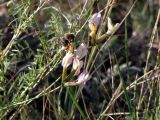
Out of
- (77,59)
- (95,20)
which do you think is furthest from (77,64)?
(95,20)

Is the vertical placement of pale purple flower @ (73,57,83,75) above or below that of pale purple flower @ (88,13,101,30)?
below

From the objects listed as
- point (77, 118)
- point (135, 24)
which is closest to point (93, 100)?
point (77, 118)

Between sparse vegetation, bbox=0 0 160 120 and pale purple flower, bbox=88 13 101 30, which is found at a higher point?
pale purple flower, bbox=88 13 101 30

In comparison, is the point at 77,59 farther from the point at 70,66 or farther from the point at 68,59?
the point at 70,66

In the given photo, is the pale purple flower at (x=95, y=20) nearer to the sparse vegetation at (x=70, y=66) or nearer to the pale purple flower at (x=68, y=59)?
the sparse vegetation at (x=70, y=66)

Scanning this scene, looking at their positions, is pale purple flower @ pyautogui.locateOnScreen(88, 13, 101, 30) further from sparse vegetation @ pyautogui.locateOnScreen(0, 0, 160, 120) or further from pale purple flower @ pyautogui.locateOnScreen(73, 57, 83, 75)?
pale purple flower @ pyautogui.locateOnScreen(73, 57, 83, 75)

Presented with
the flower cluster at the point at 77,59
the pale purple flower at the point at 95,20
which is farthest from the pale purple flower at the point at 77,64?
the pale purple flower at the point at 95,20

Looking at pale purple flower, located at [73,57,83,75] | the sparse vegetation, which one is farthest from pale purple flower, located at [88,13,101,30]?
pale purple flower, located at [73,57,83,75]

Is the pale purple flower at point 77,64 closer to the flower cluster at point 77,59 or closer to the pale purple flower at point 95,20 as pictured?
the flower cluster at point 77,59

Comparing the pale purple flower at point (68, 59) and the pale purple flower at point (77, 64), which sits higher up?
the pale purple flower at point (68, 59)

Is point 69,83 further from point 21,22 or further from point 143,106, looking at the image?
point 143,106

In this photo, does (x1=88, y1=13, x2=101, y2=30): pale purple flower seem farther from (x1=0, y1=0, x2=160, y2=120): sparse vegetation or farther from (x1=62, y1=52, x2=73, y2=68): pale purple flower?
(x1=62, y1=52, x2=73, y2=68): pale purple flower
